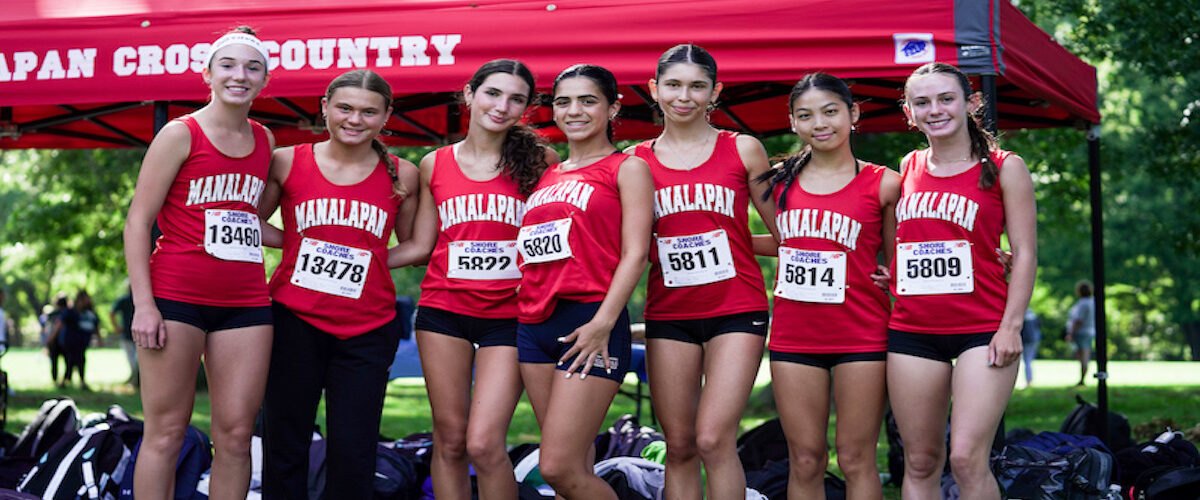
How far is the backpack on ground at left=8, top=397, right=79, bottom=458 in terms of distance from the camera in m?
5.45

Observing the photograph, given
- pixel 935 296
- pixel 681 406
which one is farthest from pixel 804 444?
pixel 935 296

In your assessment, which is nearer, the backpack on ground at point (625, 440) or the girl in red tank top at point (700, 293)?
the girl in red tank top at point (700, 293)

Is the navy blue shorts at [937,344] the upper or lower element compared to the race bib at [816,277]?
lower

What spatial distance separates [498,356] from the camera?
3682mm

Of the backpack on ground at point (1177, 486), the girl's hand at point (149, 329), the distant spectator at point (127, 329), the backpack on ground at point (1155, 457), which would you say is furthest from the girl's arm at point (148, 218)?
the distant spectator at point (127, 329)

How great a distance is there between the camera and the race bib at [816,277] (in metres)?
3.64

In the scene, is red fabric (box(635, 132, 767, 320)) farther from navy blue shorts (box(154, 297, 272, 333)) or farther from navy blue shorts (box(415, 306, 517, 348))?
navy blue shorts (box(154, 297, 272, 333))

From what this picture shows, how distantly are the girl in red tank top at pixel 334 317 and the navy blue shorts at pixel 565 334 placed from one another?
23.3 inches

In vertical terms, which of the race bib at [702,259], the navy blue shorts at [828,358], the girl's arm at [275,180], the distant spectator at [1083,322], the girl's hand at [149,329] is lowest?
the distant spectator at [1083,322]

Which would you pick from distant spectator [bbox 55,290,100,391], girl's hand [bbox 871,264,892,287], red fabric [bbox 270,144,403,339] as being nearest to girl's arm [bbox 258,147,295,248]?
red fabric [bbox 270,144,403,339]

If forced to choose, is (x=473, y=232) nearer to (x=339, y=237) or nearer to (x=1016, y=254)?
(x=339, y=237)

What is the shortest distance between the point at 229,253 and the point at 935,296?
2359 mm

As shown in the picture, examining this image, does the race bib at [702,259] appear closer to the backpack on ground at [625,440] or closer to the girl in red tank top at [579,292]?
the girl in red tank top at [579,292]

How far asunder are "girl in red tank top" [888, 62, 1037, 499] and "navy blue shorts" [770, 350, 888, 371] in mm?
56
